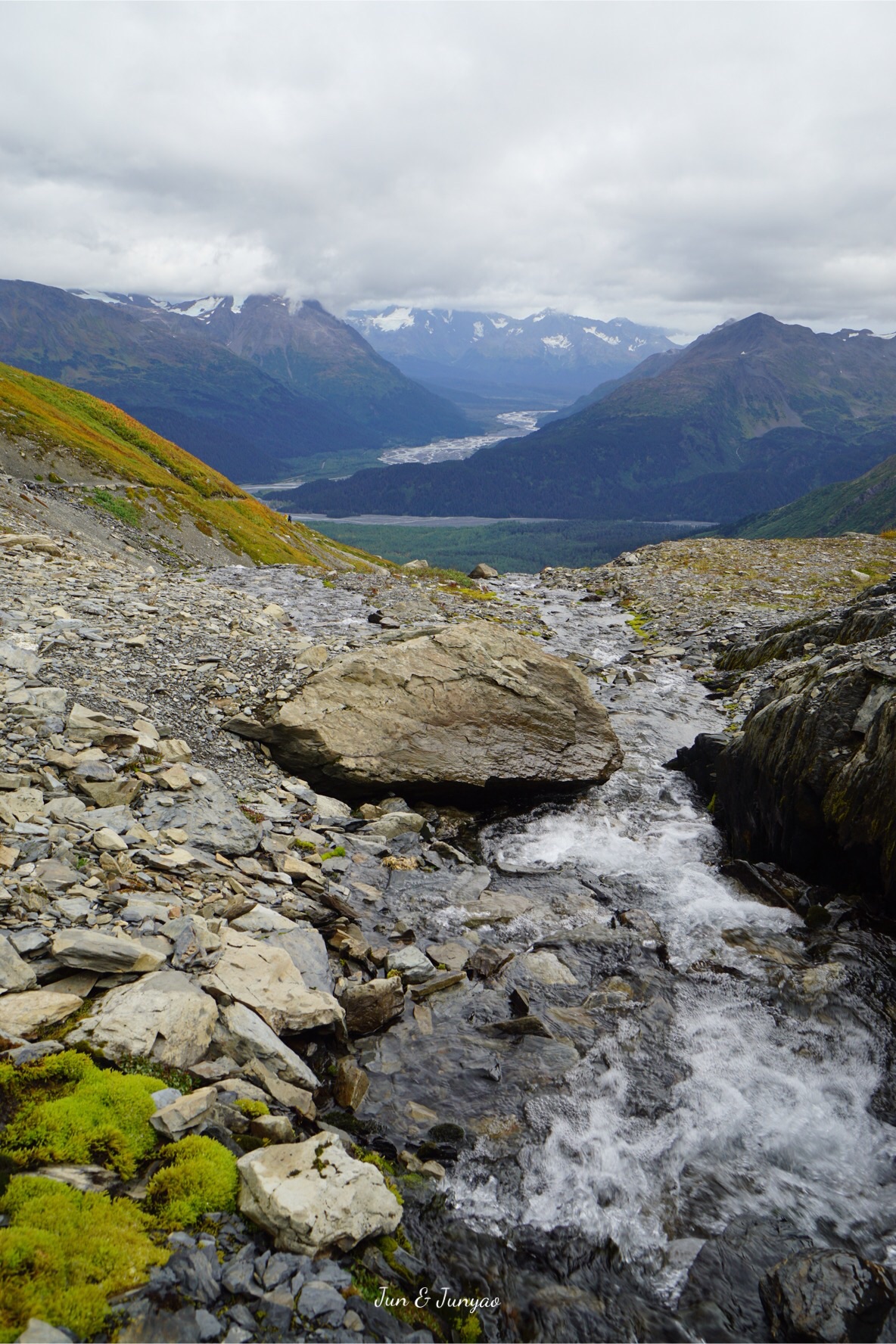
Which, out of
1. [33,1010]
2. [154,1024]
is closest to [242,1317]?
[154,1024]

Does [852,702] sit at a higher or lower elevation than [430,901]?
higher

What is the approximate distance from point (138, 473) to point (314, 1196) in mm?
83503

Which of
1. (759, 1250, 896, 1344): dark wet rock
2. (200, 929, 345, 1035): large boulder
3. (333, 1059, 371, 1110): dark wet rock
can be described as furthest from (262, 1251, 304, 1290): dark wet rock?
(759, 1250, 896, 1344): dark wet rock

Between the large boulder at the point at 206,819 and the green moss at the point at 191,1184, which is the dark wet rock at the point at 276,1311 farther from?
the large boulder at the point at 206,819

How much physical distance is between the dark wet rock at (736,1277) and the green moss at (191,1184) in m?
6.11

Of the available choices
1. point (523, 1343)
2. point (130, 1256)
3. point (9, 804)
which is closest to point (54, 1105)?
point (130, 1256)

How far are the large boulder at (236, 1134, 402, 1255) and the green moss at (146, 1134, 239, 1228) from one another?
0.63ft

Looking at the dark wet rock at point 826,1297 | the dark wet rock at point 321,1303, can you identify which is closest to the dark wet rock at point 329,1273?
the dark wet rock at point 321,1303

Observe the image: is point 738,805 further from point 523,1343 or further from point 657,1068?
point 523,1343

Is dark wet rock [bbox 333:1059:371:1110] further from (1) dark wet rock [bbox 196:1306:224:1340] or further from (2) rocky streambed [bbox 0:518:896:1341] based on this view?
(1) dark wet rock [bbox 196:1306:224:1340]

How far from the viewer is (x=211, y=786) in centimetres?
1777

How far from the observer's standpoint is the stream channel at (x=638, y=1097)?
9.04 m

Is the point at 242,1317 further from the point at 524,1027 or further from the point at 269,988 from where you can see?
the point at 524,1027

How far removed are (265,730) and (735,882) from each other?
14611 millimetres
